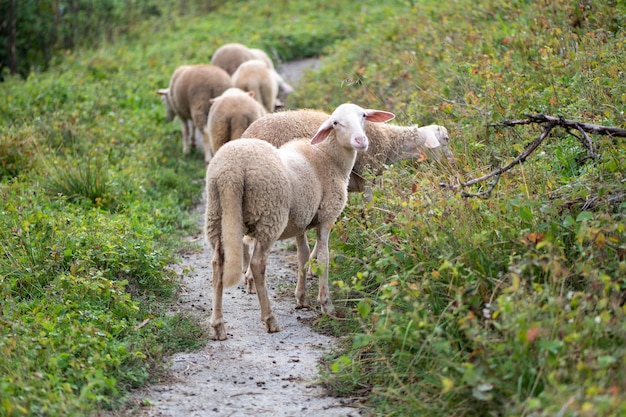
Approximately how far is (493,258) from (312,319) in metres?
1.69

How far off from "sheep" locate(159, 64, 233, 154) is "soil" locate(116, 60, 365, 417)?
4184 millimetres

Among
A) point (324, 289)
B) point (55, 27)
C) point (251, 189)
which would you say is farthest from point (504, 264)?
point (55, 27)

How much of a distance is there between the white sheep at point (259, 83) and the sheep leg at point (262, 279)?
5348 millimetres

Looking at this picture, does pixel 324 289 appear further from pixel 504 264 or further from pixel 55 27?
pixel 55 27

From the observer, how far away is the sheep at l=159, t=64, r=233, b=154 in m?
10.3

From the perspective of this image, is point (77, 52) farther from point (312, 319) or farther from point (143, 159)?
point (312, 319)

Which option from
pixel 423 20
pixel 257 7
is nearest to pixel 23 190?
pixel 423 20

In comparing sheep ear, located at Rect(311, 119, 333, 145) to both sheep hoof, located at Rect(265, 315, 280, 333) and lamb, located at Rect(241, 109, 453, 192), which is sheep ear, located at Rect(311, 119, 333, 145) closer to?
lamb, located at Rect(241, 109, 453, 192)

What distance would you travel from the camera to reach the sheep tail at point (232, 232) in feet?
16.8

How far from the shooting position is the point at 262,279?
18.1 feet

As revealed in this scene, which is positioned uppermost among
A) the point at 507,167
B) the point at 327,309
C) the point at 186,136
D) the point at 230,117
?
the point at 507,167

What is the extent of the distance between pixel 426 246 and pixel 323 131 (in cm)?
169

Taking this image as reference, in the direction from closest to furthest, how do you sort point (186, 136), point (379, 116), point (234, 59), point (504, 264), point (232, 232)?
point (504, 264)
point (232, 232)
point (379, 116)
point (186, 136)
point (234, 59)

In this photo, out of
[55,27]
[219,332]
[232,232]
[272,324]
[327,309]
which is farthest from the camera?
[55,27]
